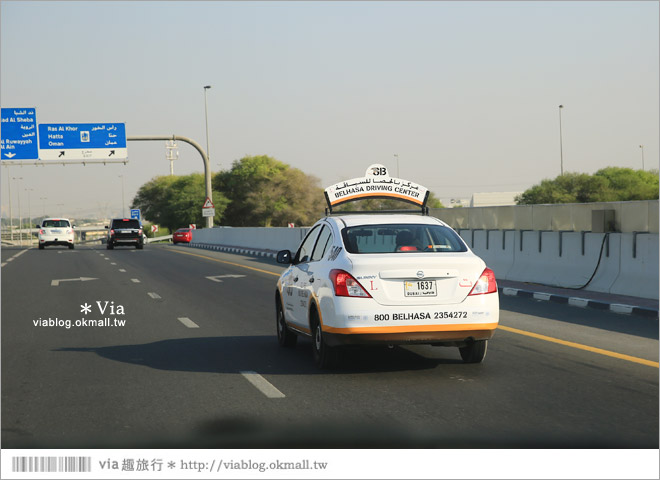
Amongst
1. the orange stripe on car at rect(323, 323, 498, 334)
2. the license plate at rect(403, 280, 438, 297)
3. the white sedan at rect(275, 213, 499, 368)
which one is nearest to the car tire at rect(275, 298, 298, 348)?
the white sedan at rect(275, 213, 499, 368)

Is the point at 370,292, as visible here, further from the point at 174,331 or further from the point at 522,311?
the point at 522,311

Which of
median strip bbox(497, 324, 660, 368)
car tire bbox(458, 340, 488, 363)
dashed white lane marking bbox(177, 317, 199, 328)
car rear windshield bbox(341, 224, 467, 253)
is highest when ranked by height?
car rear windshield bbox(341, 224, 467, 253)

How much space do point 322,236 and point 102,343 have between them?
11.3ft

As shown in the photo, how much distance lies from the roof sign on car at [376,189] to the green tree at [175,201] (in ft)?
315

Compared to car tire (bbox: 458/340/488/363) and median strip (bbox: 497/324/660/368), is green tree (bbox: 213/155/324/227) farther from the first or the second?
car tire (bbox: 458/340/488/363)

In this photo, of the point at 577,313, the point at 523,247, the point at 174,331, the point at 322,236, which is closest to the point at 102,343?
the point at 174,331

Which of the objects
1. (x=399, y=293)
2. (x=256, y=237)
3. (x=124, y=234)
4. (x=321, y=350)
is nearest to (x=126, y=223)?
(x=124, y=234)

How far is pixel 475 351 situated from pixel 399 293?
1.31 meters

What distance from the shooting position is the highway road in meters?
6.23

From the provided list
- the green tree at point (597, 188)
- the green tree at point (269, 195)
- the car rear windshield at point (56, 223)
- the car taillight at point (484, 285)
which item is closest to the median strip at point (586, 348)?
the car taillight at point (484, 285)

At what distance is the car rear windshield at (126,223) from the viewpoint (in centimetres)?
4794

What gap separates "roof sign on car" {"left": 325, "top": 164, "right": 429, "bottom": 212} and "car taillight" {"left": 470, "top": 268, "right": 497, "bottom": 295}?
9971 mm

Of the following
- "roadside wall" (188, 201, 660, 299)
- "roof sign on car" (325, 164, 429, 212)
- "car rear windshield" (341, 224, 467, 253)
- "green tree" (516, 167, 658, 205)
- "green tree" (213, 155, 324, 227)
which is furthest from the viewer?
"green tree" (213, 155, 324, 227)

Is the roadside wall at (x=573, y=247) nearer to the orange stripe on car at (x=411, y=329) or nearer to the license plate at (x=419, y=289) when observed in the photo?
the orange stripe on car at (x=411, y=329)
